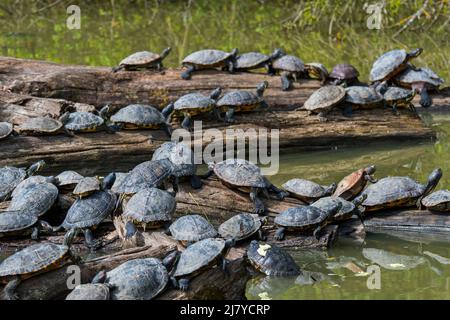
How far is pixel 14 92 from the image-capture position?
8945 mm

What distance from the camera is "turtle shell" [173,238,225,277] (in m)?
5.37

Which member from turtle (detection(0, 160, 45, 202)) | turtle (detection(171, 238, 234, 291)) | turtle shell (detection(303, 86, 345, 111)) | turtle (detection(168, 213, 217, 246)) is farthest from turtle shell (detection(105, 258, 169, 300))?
turtle shell (detection(303, 86, 345, 111))

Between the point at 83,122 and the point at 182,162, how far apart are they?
170 centimetres

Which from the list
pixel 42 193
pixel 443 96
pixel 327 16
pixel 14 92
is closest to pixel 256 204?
pixel 42 193

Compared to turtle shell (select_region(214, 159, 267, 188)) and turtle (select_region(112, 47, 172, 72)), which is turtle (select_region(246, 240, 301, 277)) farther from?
turtle (select_region(112, 47, 172, 72))

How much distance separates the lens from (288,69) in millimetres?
9773

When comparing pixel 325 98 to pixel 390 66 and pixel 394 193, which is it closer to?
pixel 390 66

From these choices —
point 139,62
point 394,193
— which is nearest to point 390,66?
point 139,62

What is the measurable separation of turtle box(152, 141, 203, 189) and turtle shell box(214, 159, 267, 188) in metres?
0.21

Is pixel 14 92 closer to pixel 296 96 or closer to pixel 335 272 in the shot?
pixel 296 96

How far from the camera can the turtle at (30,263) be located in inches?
204

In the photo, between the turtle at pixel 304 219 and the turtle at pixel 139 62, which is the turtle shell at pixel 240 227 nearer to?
the turtle at pixel 304 219

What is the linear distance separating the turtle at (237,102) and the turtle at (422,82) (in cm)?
237

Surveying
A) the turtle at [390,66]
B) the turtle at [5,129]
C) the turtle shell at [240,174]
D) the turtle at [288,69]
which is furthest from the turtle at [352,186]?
the turtle at [5,129]
